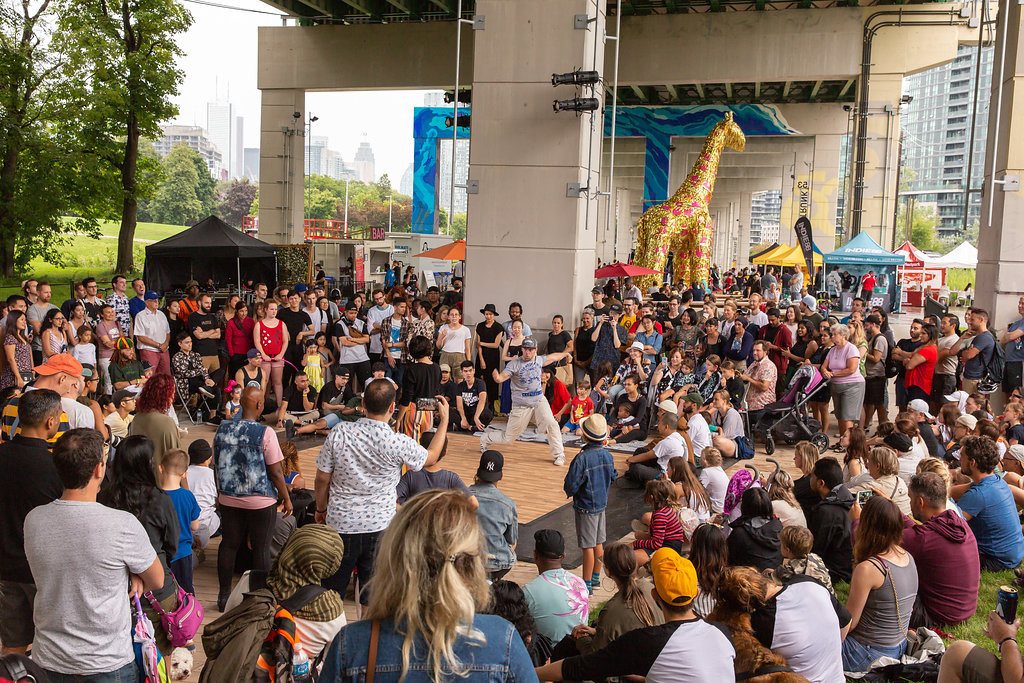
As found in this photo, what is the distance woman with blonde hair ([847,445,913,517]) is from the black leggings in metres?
4.04

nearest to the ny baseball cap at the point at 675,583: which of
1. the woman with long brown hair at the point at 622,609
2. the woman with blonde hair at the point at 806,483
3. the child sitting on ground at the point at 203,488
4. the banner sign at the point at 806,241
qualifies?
the woman with long brown hair at the point at 622,609

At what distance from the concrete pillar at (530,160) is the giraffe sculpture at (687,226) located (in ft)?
22.4

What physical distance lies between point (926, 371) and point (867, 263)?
47.6ft

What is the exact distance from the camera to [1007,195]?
1221 centimetres

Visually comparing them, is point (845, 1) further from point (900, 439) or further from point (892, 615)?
point (892, 615)

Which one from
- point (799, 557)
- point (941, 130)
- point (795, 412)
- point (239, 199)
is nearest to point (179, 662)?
→ point (799, 557)

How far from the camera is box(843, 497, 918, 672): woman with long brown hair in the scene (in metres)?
4.46

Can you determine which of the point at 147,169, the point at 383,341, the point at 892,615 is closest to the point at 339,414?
the point at 383,341

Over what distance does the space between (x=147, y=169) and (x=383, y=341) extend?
55.3 feet

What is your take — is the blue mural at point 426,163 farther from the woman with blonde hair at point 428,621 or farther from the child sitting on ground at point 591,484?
the woman with blonde hair at point 428,621

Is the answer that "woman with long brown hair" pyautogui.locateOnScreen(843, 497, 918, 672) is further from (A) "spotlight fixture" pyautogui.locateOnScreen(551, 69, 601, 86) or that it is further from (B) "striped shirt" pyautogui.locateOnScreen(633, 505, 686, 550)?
(A) "spotlight fixture" pyautogui.locateOnScreen(551, 69, 601, 86)

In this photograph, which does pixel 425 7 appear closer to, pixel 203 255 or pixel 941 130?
pixel 203 255

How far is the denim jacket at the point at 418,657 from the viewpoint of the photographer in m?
1.99

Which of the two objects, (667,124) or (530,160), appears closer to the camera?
(530,160)
